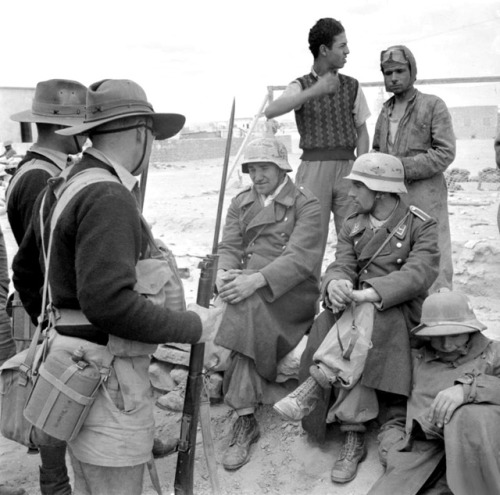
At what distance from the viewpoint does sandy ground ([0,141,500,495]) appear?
365cm

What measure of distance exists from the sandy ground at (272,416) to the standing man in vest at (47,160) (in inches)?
29.3

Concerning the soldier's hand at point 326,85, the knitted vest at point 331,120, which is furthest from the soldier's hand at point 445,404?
the soldier's hand at point 326,85

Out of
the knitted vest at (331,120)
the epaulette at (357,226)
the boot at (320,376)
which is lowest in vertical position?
the boot at (320,376)

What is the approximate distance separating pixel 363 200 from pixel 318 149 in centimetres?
135

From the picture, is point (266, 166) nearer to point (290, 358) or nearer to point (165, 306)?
point (290, 358)

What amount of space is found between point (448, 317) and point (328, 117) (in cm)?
223

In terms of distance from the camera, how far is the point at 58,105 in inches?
142

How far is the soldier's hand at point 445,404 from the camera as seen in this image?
2.87 metres

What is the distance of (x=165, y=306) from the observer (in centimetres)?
249

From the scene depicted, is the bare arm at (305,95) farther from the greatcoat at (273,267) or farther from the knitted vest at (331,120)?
the greatcoat at (273,267)

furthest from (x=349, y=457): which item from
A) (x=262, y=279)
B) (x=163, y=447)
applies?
(x=163, y=447)

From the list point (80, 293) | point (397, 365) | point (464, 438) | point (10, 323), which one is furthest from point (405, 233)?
point (10, 323)

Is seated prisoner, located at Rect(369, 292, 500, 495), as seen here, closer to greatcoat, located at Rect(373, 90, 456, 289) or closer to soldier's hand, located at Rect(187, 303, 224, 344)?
soldier's hand, located at Rect(187, 303, 224, 344)

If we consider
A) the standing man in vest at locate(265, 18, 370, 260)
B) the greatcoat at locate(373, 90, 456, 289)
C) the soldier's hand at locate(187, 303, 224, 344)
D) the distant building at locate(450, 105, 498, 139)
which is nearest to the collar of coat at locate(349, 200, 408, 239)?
the greatcoat at locate(373, 90, 456, 289)
